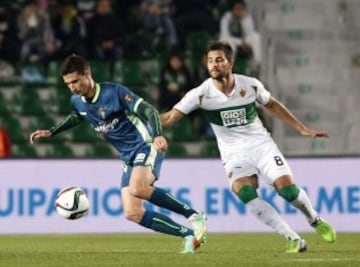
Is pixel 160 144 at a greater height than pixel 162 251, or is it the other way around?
pixel 160 144

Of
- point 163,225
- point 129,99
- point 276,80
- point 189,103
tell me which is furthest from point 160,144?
point 276,80

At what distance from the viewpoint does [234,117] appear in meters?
11.3

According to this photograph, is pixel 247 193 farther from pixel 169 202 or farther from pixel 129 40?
pixel 129 40

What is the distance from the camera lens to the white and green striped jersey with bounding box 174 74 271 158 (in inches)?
443

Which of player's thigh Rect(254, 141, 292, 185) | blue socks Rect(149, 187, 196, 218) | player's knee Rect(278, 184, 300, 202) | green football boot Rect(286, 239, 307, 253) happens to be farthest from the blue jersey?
green football boot Rect(286, 239, 307, 253)

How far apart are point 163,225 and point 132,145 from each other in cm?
77

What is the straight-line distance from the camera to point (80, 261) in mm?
10055

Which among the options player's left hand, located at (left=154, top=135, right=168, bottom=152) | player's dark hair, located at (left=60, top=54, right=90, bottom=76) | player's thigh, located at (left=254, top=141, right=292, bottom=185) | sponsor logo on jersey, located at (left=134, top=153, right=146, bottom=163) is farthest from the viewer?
sponsor logo on jersey, located at (left=134, top=153, right=146, bottom=163)

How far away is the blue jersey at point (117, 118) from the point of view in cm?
1108

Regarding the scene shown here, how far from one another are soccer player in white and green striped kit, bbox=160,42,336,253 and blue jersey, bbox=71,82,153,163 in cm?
25

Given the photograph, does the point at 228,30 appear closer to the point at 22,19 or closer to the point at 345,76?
the point at 345,76

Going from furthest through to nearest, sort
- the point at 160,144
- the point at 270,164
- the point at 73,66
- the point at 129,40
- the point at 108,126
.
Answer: the point at 129,40, the point at 108,126, the point at 270,164, the point at 73,66, the point at 160,144

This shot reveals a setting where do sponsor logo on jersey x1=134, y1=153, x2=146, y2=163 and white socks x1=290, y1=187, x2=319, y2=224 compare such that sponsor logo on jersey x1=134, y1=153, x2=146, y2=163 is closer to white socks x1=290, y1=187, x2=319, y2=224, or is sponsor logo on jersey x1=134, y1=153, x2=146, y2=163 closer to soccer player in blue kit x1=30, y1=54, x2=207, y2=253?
soccer player in blue kit x1=30, y1=54, x2=207, y2=253

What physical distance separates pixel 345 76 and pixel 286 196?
792cm
